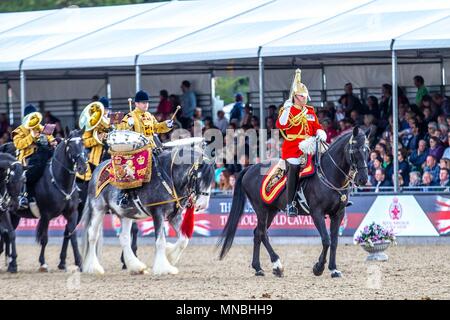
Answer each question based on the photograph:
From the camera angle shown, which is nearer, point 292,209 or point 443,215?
point 292,209

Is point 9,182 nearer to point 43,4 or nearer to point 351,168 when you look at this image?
point 351,168

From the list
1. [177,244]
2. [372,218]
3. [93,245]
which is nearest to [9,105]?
[372,218]

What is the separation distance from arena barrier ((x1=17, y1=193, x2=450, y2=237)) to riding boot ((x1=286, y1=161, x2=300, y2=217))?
5276 mm

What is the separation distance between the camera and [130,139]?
17906mm

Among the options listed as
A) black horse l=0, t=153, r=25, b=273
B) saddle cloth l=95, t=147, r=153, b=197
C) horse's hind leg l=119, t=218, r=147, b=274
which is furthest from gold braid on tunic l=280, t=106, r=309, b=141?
black horse l=0, t=153, r=25, b=273

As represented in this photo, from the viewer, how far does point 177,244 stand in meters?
18.4

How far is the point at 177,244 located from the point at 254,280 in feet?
6.28

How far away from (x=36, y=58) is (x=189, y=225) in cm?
888

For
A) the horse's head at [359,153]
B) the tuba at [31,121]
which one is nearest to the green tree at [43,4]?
the tuba at [31,121]

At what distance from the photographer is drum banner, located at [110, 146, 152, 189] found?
17859 millimetres

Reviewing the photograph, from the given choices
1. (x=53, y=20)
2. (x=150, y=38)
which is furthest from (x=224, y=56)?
(x=53, y=20)

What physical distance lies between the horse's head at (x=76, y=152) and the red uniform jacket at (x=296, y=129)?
10.9 ft

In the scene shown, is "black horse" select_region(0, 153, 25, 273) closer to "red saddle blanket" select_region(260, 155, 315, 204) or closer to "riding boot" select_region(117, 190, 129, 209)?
"riding boot" select_region(117, 190, 129, 209)

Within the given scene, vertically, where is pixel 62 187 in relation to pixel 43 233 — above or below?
above
